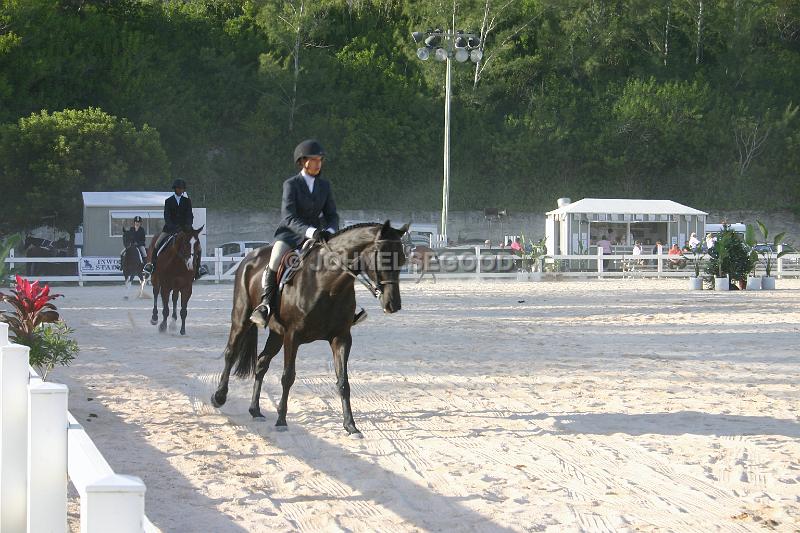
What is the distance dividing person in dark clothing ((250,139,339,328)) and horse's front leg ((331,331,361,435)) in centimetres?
76

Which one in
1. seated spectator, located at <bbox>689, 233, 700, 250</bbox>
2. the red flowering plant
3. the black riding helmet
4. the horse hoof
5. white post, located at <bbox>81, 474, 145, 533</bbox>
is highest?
the black riding helmet

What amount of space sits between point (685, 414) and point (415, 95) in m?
57.3

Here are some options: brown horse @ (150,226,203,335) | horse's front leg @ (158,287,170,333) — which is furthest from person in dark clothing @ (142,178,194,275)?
horse's front leg @ (158,287,170,333)

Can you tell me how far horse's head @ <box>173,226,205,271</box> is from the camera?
1620cm

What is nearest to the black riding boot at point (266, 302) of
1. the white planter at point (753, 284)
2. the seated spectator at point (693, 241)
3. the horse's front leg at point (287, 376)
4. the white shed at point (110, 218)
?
the horse's front leg at point (287, 376)

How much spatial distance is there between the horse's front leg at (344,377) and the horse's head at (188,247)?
8280 millimetres

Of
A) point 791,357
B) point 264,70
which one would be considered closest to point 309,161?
point 791,357

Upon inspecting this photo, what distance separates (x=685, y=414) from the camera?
9031mm

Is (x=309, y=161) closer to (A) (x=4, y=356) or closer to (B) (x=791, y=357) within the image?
(A) (x=4, y=356)

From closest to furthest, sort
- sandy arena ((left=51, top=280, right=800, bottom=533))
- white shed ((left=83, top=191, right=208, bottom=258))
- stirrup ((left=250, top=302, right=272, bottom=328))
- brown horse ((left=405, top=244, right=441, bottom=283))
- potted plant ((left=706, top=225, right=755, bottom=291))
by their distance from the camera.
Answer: sandy arena ((left=51, top=280, right=800, bottom=533)) < stirrup ((left=250, top=302, right=272, bottom=328)) < potted plant ((left=706, top=225, right=755, bottom=291)) < brown horse ((left=405, top=244, right=441, bottom=283)) < white shed ((left=83, top=191, right=208, bottom=258))

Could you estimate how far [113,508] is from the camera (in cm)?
241

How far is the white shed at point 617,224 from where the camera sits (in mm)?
43469

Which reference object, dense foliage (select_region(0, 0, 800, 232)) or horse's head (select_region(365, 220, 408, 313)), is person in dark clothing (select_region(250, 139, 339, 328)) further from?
dense foliage (select_region(0, 0, 800, 232))

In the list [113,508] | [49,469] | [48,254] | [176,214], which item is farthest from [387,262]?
[48,254]
